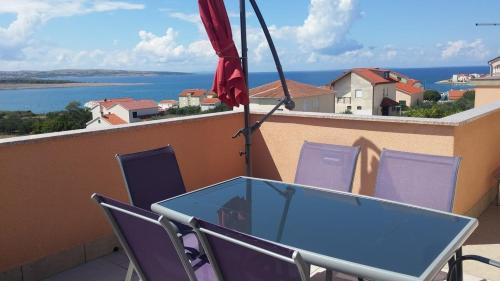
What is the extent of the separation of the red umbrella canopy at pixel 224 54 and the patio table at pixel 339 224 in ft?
3.34

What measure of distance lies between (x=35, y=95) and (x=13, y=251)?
13038 millimetres

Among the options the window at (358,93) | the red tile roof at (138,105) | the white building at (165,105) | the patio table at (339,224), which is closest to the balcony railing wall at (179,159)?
the patio table at (339,224)

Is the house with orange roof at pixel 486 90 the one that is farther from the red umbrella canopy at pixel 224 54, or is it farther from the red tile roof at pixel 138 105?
the red tile roof at pixel 138 105

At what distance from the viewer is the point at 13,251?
3.17 m

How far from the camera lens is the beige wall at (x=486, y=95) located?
7.41 meters

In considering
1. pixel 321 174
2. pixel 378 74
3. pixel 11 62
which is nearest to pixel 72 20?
pixel 11 62

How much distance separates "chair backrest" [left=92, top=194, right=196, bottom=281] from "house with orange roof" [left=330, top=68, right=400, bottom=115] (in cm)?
4798

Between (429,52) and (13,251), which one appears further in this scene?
(429,52)

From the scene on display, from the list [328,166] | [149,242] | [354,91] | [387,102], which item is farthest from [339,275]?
[387,102]

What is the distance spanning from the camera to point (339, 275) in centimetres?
311

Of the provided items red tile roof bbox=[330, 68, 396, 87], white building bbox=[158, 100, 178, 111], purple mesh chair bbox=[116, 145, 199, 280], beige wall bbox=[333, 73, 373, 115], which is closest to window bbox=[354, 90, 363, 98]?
beige wall bbox=[333, 73, 373, 115]

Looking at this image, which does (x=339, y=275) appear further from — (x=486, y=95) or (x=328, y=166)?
(x=486, y=95)

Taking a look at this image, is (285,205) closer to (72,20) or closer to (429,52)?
(429,52)

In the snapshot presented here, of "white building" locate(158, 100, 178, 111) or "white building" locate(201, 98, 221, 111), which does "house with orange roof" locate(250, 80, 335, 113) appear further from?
"white building" locate(201, 98, 221, 111)
